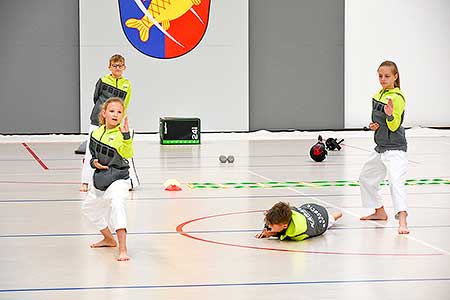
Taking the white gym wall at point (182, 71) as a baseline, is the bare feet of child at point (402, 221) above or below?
below

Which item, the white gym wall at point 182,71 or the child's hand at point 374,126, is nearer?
the child's hand at point 374,126

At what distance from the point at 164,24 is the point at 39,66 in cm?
249

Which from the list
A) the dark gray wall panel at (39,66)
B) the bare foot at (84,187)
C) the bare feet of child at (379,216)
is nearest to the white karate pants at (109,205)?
the bare feet of child at (379,216)

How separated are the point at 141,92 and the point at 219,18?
2.04 meters

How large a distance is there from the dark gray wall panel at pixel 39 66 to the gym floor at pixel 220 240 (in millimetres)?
4937

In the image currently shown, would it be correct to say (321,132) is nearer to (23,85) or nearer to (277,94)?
(277,94)

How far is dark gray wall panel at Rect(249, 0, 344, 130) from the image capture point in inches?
774

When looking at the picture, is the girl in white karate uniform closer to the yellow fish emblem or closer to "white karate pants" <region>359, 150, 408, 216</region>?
"white karate pants" <region>359, 150, 408, 216</region>

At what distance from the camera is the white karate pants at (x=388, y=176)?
8.26m

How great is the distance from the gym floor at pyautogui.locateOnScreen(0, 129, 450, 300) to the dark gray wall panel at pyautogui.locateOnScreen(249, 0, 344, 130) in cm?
562

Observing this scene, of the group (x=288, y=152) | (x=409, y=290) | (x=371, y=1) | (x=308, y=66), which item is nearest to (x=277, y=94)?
(x=308, y=66)

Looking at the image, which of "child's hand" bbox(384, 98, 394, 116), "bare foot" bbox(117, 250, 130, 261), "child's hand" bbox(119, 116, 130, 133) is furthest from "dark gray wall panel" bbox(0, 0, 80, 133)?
"bare foot" bbox(117, 250, 130, 261)

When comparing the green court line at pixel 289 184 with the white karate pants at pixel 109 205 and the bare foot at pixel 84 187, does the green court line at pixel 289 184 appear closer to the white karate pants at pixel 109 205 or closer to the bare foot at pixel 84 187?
the bare foot at pixel 84 187

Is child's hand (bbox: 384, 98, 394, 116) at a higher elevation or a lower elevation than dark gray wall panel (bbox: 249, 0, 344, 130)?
lower
